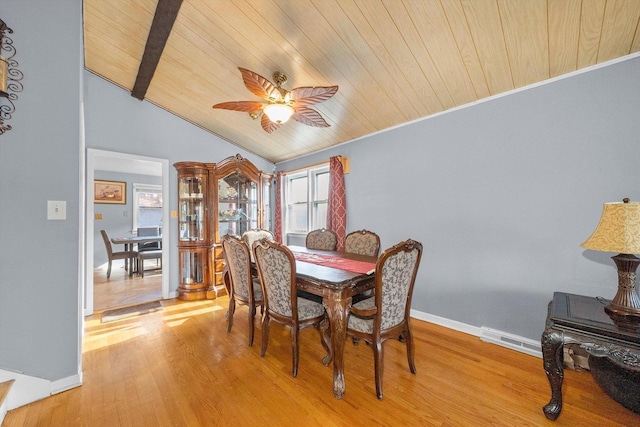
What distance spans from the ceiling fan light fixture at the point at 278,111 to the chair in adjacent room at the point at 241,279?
113cm

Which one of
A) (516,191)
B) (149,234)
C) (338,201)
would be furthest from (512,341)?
(149,234)

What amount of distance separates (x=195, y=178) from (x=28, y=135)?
7.05ft

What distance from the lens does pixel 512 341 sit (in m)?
2.29

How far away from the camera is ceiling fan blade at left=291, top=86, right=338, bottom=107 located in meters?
1.87

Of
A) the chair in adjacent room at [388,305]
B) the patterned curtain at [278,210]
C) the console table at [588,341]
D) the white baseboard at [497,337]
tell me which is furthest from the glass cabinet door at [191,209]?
the console table at [588,341]

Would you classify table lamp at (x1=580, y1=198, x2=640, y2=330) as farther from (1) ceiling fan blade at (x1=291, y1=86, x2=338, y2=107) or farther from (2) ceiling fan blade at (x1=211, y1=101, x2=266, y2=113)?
(2) ceiling fan blade at (x1=211, y1=101, x2=266, y2=113)

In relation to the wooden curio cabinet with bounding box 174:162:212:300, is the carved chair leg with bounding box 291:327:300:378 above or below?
below

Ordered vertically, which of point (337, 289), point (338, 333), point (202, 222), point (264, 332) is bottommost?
point (264, 332)

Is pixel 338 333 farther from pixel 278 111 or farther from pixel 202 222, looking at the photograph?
pixel 202 222

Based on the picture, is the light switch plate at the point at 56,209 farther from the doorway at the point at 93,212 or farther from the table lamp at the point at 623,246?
the table lamp at the point at 623,246

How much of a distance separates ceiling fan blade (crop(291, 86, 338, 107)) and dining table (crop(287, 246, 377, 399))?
4.53 feet

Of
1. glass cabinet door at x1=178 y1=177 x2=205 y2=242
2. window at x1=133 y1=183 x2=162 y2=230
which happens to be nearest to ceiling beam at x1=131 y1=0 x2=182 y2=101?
glass cabinet door at x1=178 y1=177 x2=205 y2=242

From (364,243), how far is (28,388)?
2.88 m

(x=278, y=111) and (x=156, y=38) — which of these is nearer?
(x=278, y=111)
